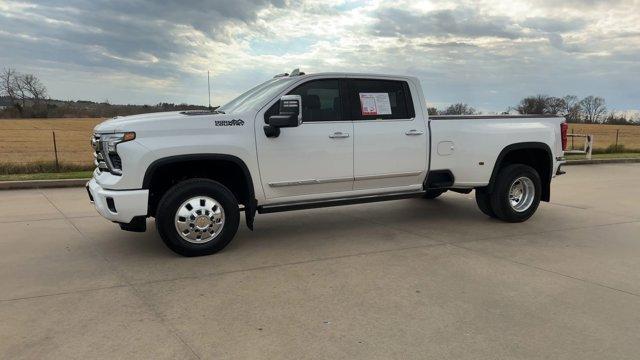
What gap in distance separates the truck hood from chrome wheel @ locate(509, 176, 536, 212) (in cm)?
427

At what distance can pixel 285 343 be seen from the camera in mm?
3334

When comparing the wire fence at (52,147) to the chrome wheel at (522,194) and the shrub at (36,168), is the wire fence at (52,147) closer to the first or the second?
the shrub at (36,168)

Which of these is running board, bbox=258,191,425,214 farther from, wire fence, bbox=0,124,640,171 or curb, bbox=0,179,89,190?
wire fence, bbox=0,124,640,171

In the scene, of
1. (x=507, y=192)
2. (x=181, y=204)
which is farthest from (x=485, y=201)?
(x=181, y=204)

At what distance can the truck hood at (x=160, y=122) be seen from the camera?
4.91 meters

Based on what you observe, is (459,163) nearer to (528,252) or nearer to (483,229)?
Result: (483,229)

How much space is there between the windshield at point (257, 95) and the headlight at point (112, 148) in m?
1.34

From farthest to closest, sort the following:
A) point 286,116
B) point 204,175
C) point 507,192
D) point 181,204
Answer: point 507,192 → point 204,175 → point 286,116 → point 181,204

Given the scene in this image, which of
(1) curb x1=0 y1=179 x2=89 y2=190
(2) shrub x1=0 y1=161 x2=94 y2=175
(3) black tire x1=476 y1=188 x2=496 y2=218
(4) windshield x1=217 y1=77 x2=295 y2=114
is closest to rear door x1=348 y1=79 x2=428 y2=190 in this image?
(4) windshield x1=217 y1=77 x2=295 y2=114

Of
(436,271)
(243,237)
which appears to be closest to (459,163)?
(436,271)

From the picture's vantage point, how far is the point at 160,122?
4973 millimetres

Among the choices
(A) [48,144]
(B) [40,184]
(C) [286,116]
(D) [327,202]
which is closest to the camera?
(C) [286,116]

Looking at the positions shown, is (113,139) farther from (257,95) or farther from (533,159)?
(533,159)

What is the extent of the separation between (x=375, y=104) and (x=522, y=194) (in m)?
2.80
